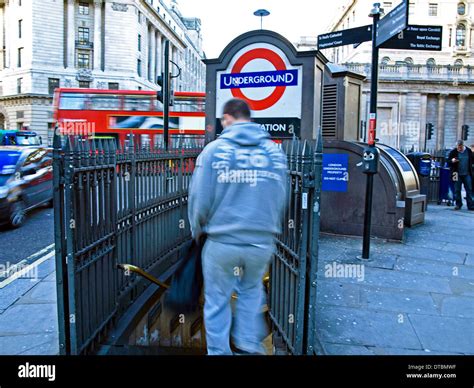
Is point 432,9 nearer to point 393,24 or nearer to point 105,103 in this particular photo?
point 105,103

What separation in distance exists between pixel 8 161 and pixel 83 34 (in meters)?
55.0

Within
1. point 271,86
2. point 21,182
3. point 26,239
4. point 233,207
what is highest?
point 271,86

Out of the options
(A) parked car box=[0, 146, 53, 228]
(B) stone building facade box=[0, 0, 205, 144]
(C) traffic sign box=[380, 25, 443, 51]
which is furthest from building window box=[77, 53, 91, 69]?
(C) traffic sign box=[380, 25, 443, 51]

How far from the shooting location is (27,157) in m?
9.85

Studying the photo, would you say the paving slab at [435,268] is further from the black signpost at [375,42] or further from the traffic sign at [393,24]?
the traffic sign at [393,24]

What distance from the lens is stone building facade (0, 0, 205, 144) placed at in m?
51.9

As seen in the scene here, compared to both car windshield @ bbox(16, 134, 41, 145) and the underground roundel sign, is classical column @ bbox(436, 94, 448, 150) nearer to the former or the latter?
car windshield @ bbox(16, 134, 41, 145)

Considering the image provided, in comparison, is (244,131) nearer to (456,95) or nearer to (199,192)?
(199,192)

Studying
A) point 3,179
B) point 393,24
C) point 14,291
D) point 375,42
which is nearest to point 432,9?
point 375,42

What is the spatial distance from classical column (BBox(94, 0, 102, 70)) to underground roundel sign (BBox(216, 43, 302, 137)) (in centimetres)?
5463

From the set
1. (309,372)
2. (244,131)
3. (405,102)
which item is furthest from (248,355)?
(405,102)

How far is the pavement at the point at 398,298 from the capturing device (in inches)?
145

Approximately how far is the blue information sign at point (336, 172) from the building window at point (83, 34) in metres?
57.3

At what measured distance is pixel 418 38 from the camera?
6.02 metres
